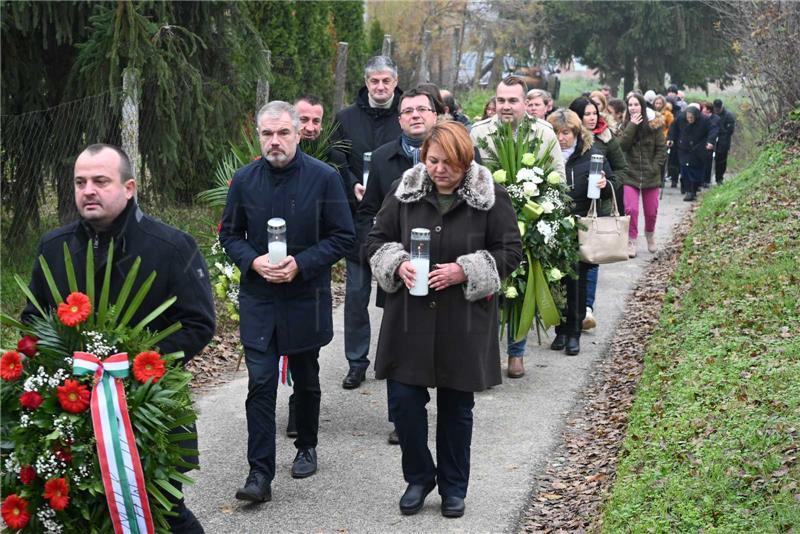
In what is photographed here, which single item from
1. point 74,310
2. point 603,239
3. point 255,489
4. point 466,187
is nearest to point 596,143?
point 603,239

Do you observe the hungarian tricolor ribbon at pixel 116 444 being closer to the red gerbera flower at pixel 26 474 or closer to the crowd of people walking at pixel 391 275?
the red gerbera flower at pixel 26 474

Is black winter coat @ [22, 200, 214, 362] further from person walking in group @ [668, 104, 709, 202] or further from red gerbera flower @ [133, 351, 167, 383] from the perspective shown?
person walking in group @ [668, 104, 709, 202]

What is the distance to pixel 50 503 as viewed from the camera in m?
4.23

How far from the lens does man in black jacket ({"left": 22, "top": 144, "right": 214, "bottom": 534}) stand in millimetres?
4672

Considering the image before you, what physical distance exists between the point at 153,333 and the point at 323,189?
6.84 feet

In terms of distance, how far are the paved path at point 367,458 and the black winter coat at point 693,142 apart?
14.1m

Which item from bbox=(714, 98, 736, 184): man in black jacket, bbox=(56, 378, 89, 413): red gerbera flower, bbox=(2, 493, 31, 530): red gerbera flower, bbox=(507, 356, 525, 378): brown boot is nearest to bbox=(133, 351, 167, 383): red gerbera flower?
bbox=(56, 378, 89, 413): red gerbera flower

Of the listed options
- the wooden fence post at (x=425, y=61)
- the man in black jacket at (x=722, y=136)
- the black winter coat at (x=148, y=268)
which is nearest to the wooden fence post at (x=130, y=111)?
the black winter coat at (x=148, y=268)

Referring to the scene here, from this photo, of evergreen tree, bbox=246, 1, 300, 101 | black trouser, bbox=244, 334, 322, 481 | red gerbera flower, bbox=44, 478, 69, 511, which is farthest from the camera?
evergreen tree, bbox=246, 1, 300, 101

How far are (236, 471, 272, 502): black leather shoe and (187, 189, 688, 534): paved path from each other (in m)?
0.08

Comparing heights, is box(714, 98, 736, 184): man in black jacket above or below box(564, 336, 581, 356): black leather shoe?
above

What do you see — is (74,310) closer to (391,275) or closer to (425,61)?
(391,275)

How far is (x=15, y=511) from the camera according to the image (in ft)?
13.9

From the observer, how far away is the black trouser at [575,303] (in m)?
9.91
